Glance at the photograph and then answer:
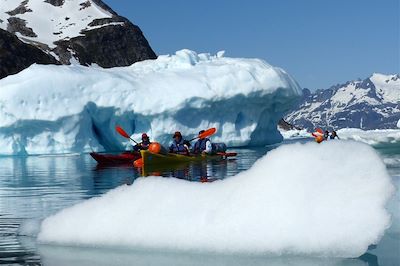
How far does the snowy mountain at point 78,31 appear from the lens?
273 feet

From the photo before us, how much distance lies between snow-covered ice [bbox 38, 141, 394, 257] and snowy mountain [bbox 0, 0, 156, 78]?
245 feet

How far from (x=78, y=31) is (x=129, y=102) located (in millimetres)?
63651

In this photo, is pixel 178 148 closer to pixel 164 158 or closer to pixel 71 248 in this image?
pixel 164 158

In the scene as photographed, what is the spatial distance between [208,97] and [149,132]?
3.56m

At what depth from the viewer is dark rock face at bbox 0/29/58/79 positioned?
65000 millimetres

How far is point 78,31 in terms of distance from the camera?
289ft

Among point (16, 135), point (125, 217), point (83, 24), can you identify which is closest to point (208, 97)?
point (16, 135)

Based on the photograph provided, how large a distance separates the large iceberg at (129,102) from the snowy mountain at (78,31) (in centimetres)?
5137

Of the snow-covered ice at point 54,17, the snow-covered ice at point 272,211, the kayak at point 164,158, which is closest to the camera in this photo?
the snow-covered ice at point 272,211

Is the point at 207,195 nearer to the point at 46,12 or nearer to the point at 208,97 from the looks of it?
the point at 208,97

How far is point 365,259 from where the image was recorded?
4.82 m

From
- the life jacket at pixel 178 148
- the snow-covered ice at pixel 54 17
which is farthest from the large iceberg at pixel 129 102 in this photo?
the snow-covered ice at pixel 54 17

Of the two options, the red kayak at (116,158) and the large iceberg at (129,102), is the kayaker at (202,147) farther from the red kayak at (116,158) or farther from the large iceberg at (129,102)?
the large iceberg at (129,102)

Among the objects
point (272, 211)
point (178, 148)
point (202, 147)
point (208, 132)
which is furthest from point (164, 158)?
point (272, 211)
